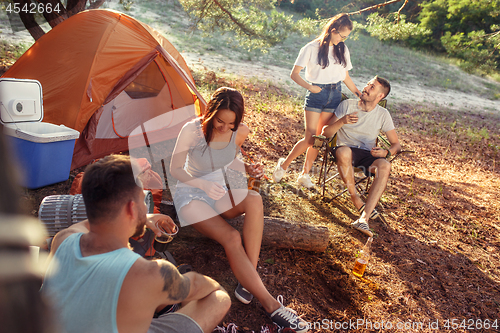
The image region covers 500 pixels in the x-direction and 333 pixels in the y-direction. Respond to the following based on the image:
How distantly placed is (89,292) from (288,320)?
118 centimetres

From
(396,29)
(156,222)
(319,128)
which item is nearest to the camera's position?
(156,222)

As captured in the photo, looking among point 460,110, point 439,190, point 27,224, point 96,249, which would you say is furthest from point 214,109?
point 460,110

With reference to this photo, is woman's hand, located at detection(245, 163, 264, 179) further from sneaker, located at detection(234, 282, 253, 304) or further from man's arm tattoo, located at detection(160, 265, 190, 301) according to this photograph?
man's arm tattoo, located at detection(160, 265, 190, 301)

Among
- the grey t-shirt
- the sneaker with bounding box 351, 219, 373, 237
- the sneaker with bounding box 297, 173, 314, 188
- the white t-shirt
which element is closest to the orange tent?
the white t-shirt

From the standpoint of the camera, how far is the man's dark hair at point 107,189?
3.74ft

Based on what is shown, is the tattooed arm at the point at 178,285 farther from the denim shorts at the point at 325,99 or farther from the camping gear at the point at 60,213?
the denim shorts at the point at 325,99

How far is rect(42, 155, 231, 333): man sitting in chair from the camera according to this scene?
104 cm

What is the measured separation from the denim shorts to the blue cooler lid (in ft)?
8.57

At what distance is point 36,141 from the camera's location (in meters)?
2.96

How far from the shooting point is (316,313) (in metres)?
2.05

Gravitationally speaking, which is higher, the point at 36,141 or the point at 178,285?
the point at 178,285

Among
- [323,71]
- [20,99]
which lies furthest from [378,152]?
[20,99]

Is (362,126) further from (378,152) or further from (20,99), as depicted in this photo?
(20,99)

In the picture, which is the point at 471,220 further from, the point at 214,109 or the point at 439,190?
the point at 214,109
